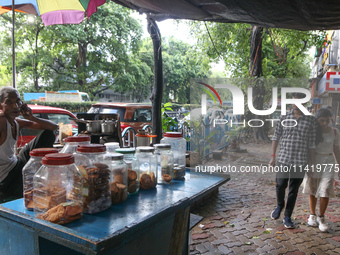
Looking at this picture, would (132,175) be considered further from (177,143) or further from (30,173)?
(177,143)

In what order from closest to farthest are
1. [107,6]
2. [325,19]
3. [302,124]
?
[325,19], [302,124], [107,6]

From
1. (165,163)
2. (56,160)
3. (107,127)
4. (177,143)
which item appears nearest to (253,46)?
(107,127)

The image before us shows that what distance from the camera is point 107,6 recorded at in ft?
62.2

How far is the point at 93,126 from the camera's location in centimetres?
505

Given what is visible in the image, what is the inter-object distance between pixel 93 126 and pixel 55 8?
2333 mm

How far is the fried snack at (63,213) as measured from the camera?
1.44 m

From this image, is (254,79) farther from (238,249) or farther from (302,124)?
(238,249)

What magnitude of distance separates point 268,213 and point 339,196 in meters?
2.12

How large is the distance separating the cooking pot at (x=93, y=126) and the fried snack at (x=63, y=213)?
11.9ft

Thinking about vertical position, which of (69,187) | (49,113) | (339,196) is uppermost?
(49,113)

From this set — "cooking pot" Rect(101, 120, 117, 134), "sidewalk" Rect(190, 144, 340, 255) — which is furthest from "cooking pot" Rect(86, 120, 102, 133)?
"sidewalk" Rect(190, 144, 340, 255)

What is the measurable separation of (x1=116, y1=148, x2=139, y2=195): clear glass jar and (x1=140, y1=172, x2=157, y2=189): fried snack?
89 millimetres

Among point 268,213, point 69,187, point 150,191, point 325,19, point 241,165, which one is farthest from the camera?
point 241,165

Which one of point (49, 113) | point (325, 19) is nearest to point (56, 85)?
point (49, 113)
